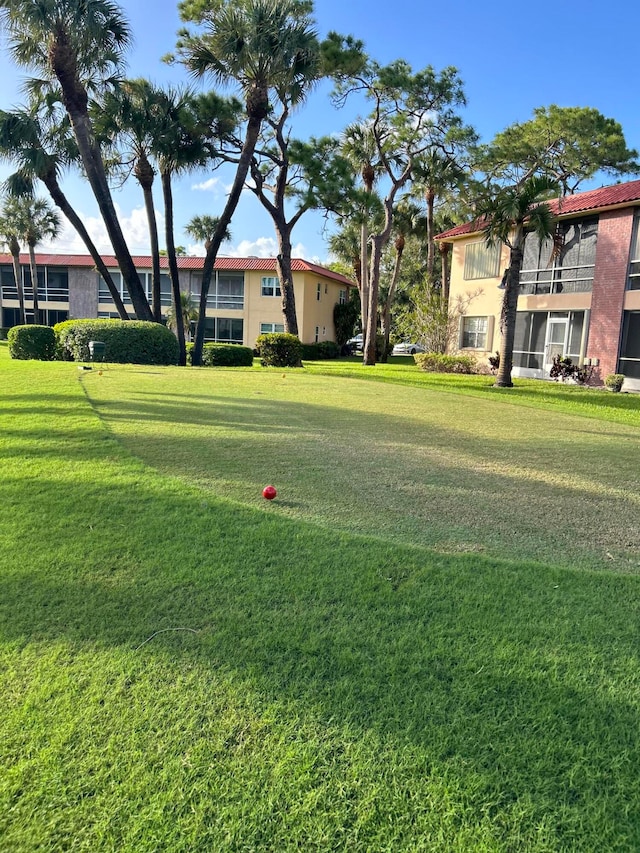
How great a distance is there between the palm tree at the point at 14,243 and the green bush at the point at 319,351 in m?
20.7

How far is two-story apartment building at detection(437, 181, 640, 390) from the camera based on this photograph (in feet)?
61.6

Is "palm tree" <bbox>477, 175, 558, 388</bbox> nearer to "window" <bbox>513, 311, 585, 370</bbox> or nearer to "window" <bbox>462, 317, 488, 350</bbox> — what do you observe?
"window" <bbox>513, 311, 585, 370</bbox>

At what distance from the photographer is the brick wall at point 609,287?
61.4ft

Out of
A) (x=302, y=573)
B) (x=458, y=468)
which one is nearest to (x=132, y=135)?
(x=458, y=468)

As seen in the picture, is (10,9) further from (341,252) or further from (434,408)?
(341,252)

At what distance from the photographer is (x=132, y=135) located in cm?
2130

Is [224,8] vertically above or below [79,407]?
above

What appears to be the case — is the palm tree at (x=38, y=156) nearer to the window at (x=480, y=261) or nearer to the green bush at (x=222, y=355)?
the green bush at (x=222, y=355)

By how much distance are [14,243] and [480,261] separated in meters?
33.7

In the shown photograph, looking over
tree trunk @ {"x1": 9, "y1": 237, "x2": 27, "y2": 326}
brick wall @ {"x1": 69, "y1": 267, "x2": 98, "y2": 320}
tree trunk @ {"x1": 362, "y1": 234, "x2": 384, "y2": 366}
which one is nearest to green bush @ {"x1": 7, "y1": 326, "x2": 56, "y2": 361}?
tree trunk @ {"x1": 362, "y1": 234, "x2": 384, "y2": 366}

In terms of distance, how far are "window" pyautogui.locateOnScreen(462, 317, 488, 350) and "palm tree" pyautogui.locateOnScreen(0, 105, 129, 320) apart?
1452cm

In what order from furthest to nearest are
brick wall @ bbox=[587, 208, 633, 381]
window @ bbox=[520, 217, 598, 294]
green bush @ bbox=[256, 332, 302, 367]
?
1. green bush @ bbox=[256, 332, 302, 367]
2. window @ bbox=[520, 217, 598, 294]
3. brick wall @ bbox=[587, 208, 633, 381]

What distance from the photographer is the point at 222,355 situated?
72.4 ft

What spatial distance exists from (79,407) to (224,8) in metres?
17.0
